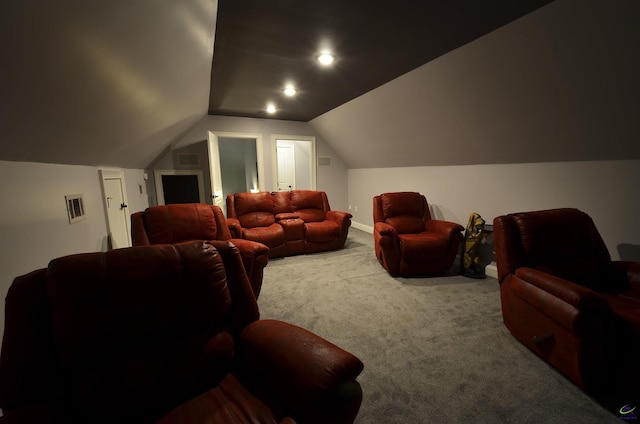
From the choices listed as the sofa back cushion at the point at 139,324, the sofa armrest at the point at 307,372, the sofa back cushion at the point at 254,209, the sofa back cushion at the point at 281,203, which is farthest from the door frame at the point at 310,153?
the sofa armrest at the point at 307,372

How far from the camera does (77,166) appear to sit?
2.06 meters

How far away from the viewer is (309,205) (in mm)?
4496

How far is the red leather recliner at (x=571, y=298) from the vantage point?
52.9 inches

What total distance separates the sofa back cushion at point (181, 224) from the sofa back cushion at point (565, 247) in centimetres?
294

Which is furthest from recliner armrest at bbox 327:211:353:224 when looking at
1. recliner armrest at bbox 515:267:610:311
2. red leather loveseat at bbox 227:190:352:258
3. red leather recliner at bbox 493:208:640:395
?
recliner armrest at bbox 515:267:610:311

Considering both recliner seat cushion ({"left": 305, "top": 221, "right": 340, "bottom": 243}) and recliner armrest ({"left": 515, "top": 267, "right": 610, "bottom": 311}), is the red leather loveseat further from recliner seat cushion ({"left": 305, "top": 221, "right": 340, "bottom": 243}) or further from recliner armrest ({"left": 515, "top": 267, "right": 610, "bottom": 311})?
recliner armrest ({"left": 515, "top": 267, "right": 610, "bottom": 311})

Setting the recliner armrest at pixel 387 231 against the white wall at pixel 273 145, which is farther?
Answer: the white wall at pixel 273 145

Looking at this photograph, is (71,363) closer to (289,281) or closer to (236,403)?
(236,403)

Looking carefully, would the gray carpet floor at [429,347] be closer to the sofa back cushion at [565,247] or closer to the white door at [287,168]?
the sofa back cushion at [565,247]

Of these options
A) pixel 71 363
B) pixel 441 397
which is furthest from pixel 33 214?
pixel 441 397

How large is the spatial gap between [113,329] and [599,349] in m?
2.31

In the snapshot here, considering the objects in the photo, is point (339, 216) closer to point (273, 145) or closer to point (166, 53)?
point (273, 145)

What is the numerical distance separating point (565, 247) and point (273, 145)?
462 cm

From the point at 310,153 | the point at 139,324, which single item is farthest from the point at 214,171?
the point at 139,324
